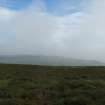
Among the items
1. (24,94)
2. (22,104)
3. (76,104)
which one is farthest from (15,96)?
(76,104)

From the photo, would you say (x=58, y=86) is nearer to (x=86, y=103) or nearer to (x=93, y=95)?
(x=93, y=95)

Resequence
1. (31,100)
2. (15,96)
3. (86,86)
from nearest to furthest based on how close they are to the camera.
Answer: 1. (31,100)
2. (15,96)
3. (86,86)

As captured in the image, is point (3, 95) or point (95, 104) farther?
point (3, 95)

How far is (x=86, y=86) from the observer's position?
973 inches

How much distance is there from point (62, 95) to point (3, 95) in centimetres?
405

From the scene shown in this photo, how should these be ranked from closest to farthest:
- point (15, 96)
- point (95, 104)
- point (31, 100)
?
1. point (95, 104)
2. point (31, 100)
3. point (15, 96)

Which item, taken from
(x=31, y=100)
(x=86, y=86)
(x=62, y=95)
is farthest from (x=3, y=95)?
(x=86, y=86)

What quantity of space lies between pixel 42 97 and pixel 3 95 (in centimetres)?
279

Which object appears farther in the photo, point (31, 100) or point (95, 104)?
point (31, 100)

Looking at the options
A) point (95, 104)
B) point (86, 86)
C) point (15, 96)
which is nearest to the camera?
point (95, 104)

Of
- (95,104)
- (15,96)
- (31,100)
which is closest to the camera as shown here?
(95,104)

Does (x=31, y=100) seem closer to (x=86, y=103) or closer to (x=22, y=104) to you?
(x=22, y=104)

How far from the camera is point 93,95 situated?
19000mm

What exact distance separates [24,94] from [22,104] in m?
3.63
